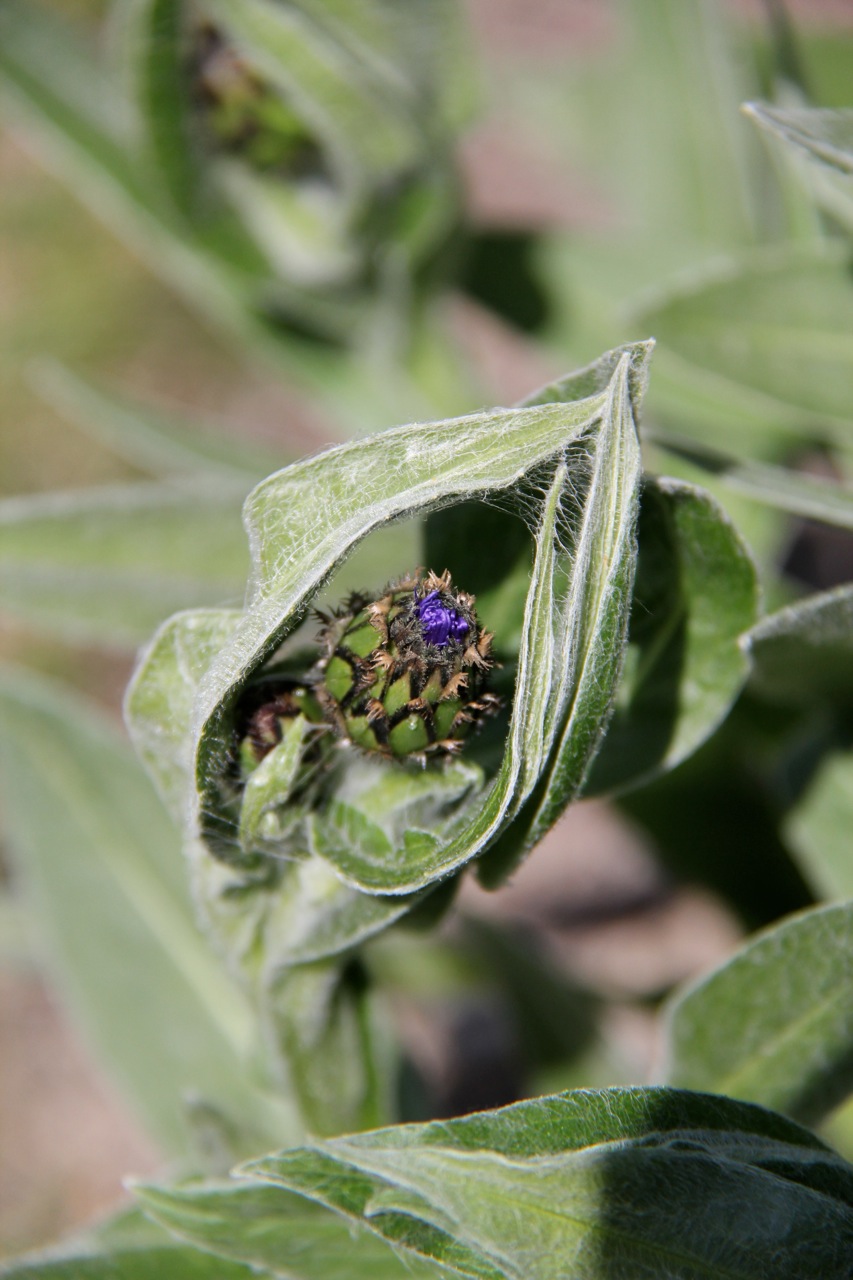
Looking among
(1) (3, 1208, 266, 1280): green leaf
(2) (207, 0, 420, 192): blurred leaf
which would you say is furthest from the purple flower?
(2) (207, 0, 420, 192): blurred leaf

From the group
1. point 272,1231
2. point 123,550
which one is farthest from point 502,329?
point 272,1231

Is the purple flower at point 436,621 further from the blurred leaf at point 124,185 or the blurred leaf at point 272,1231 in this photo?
the blurred leaf at point 124,185

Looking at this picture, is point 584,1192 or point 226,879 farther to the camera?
point 226,879

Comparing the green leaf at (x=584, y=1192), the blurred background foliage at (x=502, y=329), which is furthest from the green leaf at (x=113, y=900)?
the green leaf at (x=584, y=1192)

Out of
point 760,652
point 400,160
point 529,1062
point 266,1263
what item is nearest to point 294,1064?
point 266,1263

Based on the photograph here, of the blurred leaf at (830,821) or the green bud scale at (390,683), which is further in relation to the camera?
the blurred leaf at (830,821)

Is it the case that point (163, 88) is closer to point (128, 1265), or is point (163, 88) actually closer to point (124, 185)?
point (124, 185)

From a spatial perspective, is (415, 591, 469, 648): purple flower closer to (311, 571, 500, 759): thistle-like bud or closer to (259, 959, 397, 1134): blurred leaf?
(311, 571, 500, 759): thistle-like bud

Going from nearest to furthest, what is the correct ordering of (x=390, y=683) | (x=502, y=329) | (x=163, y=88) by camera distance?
(x=390, y=683)
(x=163, y=88)
(x=502, y=329)
